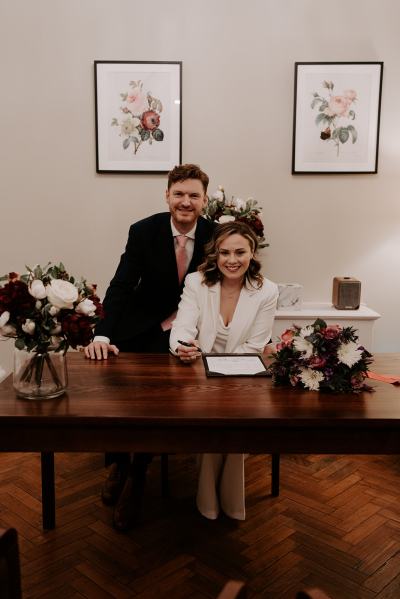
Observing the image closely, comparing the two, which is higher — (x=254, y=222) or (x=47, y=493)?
(x=254, y=222)

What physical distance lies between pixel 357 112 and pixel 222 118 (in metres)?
0.95

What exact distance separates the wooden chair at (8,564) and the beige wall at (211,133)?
3170 mm

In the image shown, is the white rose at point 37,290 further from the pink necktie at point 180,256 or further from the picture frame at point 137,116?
the picture frame at point 137,116

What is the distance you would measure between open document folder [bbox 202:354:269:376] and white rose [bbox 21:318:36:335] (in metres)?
0.69

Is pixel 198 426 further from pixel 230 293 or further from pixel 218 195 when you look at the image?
pixel 218 195

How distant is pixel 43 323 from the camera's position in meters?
1.81

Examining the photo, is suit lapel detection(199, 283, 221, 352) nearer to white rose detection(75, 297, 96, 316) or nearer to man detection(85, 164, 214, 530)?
man detection(85, 164, 214, 530)

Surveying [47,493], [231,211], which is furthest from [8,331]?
Result: [231,211]

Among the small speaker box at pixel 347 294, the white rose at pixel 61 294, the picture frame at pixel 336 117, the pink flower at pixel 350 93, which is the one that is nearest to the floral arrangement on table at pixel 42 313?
the white rose at pixel 61 294

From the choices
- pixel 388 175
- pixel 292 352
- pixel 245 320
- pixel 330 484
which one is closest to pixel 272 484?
pixel 330 484

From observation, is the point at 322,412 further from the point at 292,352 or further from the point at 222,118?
the point at 222,118

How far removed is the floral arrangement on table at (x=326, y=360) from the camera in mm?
1942

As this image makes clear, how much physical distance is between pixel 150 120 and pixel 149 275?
4.79ft

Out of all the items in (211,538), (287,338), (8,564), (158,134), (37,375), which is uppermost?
(158,134)
